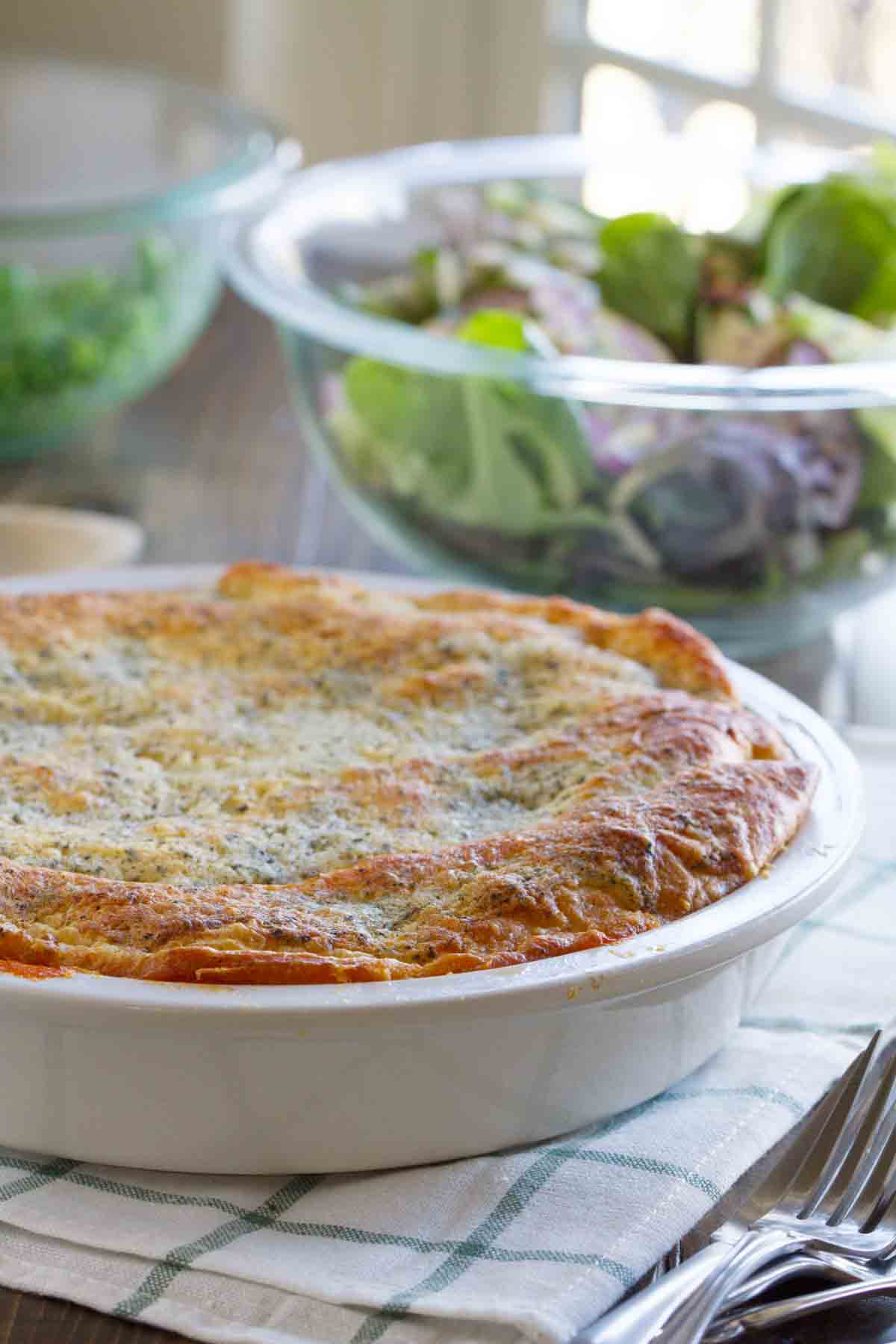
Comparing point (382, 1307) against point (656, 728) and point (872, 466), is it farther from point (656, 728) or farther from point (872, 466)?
point (872, 466)

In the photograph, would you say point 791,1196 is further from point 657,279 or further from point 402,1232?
point 657,279

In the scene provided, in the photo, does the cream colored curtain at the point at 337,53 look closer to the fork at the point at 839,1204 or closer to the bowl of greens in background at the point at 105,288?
the bowl of greens in background at the point at 105,288

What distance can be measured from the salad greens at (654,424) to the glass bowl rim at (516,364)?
3 cm

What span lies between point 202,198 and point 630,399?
860 mm

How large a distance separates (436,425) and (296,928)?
3.08 ft

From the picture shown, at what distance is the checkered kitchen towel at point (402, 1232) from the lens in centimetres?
85

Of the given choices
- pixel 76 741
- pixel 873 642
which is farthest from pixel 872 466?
pixel 76 741

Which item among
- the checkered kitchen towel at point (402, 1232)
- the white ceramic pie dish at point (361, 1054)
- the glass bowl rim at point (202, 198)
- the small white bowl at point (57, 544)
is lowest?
the checkered kitchen towel at point (402, 1232)

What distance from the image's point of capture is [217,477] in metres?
2.31

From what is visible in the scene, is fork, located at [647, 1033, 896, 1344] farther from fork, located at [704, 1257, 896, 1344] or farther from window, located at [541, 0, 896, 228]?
window, located at [541, 0, 896, 228]

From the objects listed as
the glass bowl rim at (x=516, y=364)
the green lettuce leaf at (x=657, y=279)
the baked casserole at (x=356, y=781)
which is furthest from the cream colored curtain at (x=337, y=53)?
the baked casserole at (x=356, y=781)

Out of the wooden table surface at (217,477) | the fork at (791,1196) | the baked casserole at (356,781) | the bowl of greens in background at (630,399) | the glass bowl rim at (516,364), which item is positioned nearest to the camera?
the fork at (791,1196)

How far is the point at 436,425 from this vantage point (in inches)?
70.2

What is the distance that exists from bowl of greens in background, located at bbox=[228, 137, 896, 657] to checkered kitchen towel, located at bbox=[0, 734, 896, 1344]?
76 cm
